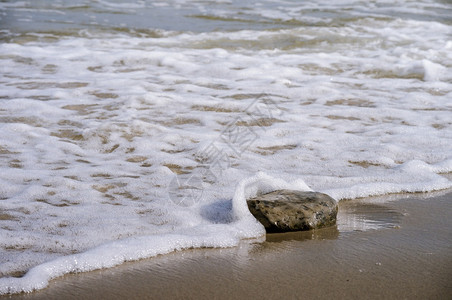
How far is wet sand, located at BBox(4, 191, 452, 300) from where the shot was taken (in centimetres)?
238

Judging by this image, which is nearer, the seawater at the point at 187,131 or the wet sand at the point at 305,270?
the wet sand at the point at 305,270

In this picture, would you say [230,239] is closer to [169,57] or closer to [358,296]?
[358,296]

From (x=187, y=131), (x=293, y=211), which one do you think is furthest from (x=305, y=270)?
(x=187, y=131)

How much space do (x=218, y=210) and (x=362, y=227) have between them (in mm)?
819

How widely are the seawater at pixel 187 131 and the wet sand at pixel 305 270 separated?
12 centimetres

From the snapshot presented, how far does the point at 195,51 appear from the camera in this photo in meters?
8.48

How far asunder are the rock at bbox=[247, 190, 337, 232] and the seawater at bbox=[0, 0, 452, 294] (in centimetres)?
8

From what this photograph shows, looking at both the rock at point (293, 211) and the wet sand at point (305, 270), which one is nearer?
the wet sand at point (305, 270)

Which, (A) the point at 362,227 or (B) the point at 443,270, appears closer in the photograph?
(B) the point at 443,270

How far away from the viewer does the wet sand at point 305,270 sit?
2.38m

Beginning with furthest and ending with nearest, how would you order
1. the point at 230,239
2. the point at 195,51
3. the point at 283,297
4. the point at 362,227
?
the point at 195,51
the point at 362,227
the point at 230,239
the point at 283,297

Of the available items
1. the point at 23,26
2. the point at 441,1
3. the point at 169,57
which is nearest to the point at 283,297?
the point at 169,57

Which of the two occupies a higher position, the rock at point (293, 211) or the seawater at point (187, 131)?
the rock at point (293, 211)

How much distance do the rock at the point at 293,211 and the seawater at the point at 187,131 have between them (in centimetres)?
8
